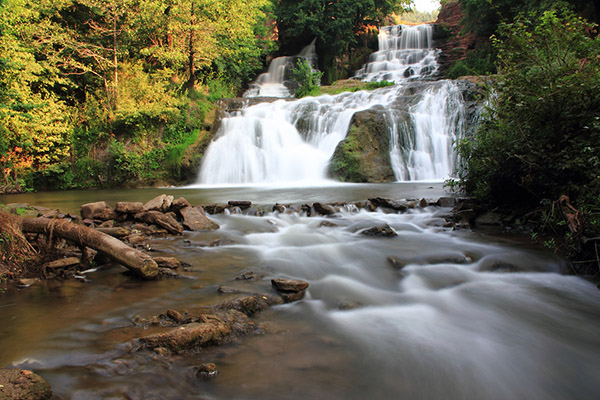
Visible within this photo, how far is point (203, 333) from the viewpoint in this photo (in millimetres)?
2576

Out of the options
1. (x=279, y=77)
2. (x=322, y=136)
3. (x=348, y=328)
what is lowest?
(x=348, y=328)

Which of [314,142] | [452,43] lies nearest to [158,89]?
[314,142]

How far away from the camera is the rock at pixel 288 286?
3.59 m

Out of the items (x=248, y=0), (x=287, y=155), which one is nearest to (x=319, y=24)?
(x=248, y=0)

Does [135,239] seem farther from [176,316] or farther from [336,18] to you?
[336,18]

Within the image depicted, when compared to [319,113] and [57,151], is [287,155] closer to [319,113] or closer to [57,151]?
[319,113]

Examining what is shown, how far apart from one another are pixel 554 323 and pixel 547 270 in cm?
141

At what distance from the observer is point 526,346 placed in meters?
2.79

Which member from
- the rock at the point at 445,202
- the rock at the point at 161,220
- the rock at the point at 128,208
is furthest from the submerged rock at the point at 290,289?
the rock at the point at 445,202

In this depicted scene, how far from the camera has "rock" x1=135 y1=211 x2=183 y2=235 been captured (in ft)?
19.5

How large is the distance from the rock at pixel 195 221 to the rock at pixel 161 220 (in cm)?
27

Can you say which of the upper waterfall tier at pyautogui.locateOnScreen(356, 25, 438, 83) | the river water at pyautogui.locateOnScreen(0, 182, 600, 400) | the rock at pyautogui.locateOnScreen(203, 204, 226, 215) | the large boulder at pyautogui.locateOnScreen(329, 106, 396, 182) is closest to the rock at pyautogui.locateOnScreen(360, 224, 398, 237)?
the river water at pyautogui.locateOnScreen(0, 182, 600, 400)

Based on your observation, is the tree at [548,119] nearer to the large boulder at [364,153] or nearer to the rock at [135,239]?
the rock at [135,239]

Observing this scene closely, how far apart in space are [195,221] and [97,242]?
8.61ft
